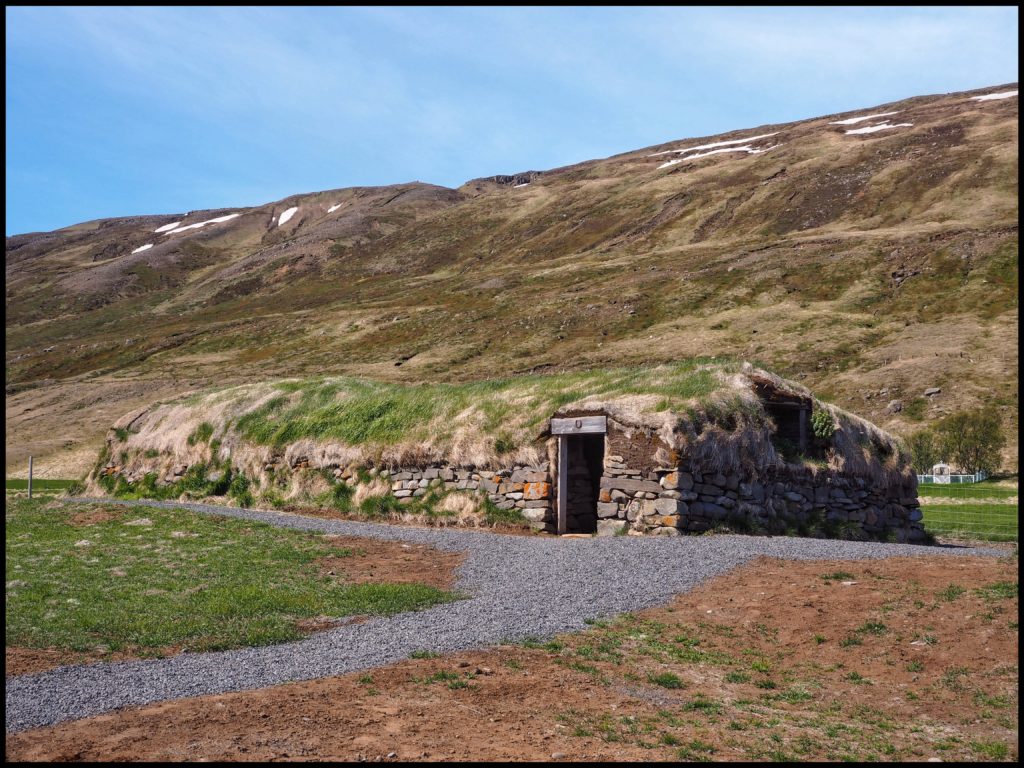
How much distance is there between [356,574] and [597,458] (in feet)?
32.9

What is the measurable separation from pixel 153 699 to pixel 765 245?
303 ft

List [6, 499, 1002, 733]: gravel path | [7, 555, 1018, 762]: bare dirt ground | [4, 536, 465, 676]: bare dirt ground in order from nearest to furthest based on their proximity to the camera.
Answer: [7, 555, 1018, 762]: bare dirt ground
[6, 499, 1002, 733]: gravel path
[4, 536, 465, 676]: bare dirt ground

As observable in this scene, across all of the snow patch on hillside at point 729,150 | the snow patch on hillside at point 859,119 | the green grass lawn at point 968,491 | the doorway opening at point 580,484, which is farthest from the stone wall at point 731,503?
the snow patch on hillside at point 859,119

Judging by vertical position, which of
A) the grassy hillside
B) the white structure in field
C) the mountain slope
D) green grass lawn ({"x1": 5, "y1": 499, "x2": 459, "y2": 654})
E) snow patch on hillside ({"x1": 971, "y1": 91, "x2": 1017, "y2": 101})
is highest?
snow patch on hillside ({"x1": 971, "y1": 91, "x2": 1017, "y2": 101})

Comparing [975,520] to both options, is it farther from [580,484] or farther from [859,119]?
[859,119]

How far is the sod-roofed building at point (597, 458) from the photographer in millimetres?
20172

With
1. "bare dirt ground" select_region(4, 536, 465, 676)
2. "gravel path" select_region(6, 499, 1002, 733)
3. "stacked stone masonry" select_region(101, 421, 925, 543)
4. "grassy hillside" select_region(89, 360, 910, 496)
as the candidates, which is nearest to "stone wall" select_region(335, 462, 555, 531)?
"stacked stone masonry" select_region(101, 421, 925, 543)

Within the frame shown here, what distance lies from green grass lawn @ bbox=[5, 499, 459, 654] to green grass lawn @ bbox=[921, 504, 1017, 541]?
54.3 feet

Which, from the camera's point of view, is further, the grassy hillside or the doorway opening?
the doorway opening

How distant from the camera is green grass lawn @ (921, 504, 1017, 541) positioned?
22.9 meters

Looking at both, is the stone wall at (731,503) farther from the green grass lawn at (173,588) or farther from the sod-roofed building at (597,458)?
the green grass lawn at (173,588)

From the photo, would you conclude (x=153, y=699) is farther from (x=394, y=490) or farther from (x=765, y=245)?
(x=765, y=245)

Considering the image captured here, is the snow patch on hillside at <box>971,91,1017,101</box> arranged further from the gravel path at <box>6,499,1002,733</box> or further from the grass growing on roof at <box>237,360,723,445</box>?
the gravel path at <box>6,499,1002,733</box>

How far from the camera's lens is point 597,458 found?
78.2 ft
